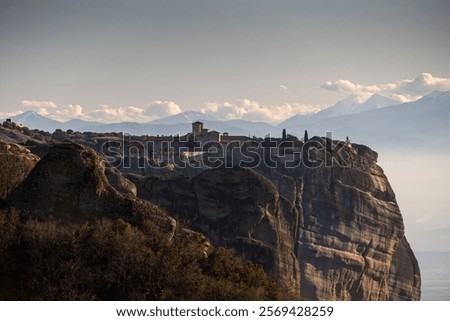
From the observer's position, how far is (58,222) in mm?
30656

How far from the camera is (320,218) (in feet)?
336

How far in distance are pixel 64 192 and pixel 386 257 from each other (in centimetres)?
7947

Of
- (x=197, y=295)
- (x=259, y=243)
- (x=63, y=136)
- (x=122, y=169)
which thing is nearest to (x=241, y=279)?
(x=197, y=295)

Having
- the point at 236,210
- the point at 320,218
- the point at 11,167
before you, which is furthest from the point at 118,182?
the point at 320,218

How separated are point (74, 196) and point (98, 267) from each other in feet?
17.3

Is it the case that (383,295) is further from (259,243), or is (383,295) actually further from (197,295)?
(197,295)

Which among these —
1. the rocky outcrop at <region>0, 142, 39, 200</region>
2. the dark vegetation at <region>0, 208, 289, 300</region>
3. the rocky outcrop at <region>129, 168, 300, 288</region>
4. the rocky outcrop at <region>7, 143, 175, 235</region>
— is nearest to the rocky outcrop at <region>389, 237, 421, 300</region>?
the rocky outcrop at <region>129, 168, 300, 288</region>

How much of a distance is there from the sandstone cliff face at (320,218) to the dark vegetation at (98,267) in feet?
124

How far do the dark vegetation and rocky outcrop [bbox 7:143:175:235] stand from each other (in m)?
1.42

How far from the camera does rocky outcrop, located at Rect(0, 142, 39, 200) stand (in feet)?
114

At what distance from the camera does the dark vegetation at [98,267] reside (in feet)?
86.5

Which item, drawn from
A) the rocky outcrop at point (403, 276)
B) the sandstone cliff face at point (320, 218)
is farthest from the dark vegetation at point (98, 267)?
the rocky outcrop at point (403, 276)

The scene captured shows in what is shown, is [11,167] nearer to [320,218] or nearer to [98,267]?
[98,267]
